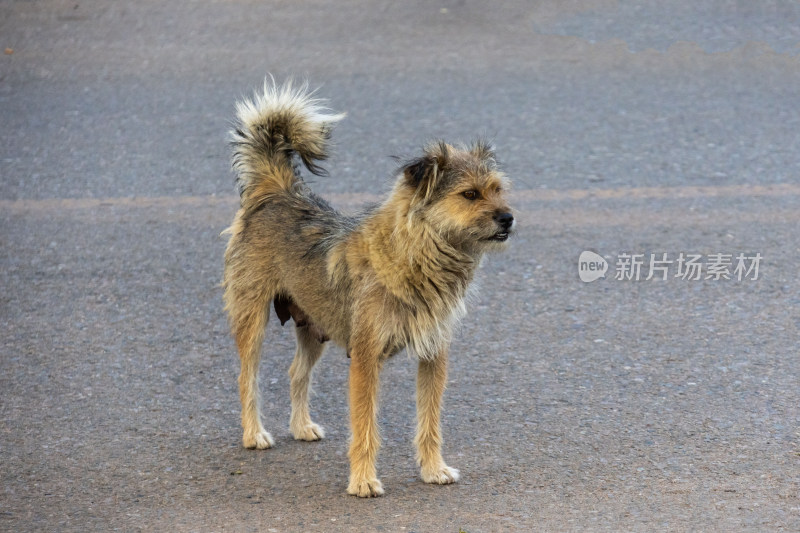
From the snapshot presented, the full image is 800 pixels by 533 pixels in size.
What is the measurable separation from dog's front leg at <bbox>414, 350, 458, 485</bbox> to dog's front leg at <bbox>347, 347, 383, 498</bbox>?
246 millimetres

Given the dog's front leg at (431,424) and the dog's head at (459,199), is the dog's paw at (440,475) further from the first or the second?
the dog's head at (459,199)

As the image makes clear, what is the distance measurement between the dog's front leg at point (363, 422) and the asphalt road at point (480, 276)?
0.09m

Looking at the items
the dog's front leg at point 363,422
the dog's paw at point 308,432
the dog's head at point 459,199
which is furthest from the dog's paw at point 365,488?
the dog's head at point 459,199

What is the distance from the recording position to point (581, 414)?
5371mm

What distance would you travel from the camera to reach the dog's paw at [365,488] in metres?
4.57

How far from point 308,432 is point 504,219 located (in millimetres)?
1575

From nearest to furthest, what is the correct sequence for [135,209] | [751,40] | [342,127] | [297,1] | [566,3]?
1. [135,209]
2. [342,127]
3. [751,40]
4. [566,3]
5. [297,1]

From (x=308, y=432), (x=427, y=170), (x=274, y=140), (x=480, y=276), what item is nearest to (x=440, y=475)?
(x=308, y=432)

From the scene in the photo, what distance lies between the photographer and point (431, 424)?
4781 mm

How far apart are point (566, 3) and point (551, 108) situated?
341cm

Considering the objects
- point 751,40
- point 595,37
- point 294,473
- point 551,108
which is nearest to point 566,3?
point 595,37

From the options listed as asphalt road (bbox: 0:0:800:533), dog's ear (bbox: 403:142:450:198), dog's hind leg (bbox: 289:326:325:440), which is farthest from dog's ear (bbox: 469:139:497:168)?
dog's hind leg (bbox: 289:326:325:440)

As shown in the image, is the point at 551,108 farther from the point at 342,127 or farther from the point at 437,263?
the point at 437,263

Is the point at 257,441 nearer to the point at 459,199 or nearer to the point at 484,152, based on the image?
the point at 459,199
